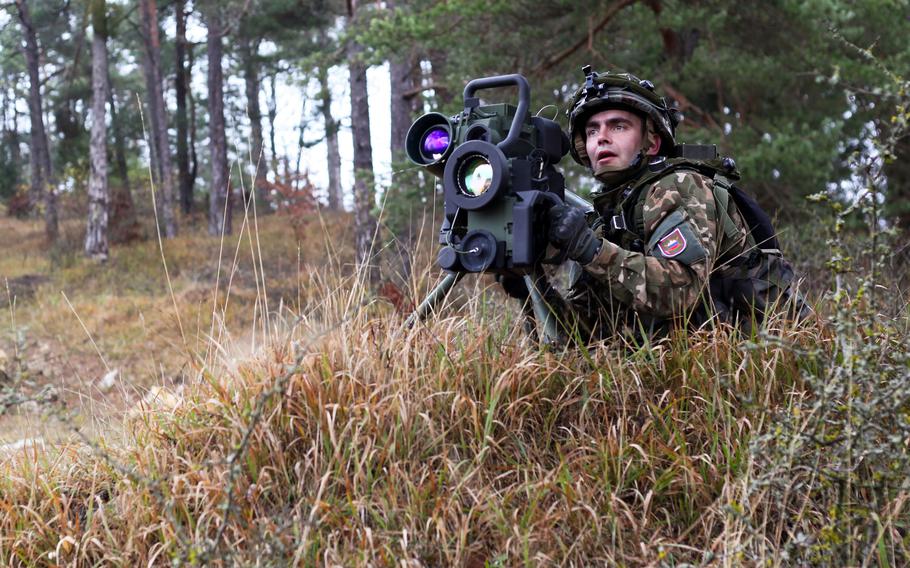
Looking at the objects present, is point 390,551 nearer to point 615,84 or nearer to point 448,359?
point 448,359

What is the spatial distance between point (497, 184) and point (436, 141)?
449 mm

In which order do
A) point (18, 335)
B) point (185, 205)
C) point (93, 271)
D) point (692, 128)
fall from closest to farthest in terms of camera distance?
point (18, 335) → point (692, 128) → point (93, 271) → point (185, 205)

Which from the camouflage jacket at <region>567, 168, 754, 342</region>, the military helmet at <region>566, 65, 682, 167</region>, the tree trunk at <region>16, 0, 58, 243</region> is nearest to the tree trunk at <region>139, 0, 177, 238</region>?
the tree trunk at <region>16, 0, 58, 243</region>

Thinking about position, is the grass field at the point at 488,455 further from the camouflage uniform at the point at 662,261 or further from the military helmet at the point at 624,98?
the military helmet at the point at 624,98

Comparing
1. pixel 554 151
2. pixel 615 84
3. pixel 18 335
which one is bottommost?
pixel 18 335

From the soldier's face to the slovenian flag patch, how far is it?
456mm

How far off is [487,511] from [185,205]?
22.3 m

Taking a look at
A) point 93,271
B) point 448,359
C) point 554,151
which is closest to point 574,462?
point 448,359

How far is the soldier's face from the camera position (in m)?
3.02

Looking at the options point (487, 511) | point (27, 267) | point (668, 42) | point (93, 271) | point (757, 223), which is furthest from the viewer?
point (27, 267)

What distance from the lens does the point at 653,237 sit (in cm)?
273

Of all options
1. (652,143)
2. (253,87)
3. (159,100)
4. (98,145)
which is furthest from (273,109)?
(652,143)

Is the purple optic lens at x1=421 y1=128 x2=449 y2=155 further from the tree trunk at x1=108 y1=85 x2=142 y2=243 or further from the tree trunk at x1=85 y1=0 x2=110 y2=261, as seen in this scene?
the tree trunk at x1=108 y1=85 x2=142 y2=243

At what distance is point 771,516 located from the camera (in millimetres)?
2234
